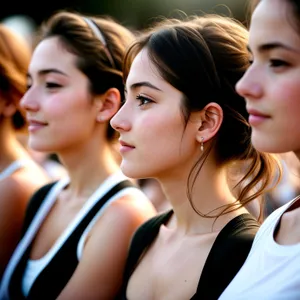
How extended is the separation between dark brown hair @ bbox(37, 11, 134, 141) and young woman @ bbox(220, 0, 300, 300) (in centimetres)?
135

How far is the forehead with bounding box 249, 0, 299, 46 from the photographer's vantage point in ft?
5.63

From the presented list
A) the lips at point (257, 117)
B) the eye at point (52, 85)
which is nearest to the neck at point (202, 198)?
the lips at point (257, 117)

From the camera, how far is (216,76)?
90.9 inches

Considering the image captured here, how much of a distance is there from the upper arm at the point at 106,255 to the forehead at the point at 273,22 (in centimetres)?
124

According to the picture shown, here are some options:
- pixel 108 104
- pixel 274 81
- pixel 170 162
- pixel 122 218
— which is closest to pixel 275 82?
pixel 274 81

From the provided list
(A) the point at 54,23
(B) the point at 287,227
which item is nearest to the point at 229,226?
(B) the point at 287,227

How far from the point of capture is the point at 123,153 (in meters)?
2.42

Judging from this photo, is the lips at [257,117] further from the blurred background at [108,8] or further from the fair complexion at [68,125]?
the blurred background at [108,8]

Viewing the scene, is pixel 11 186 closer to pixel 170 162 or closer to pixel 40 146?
pixel 40 146

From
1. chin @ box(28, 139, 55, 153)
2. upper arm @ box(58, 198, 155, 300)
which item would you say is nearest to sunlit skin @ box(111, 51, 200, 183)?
upper arm @ box(58, 198, 155, 300)

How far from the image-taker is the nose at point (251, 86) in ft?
5.77

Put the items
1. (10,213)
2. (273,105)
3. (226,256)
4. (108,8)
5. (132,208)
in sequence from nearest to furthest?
1. (273,105)
2. (226,256)
3. (132,208)
4. (10,213)
5. (108,8)

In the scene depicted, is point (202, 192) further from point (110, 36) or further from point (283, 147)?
point (110, 36)

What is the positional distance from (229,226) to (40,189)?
1.52 metres
